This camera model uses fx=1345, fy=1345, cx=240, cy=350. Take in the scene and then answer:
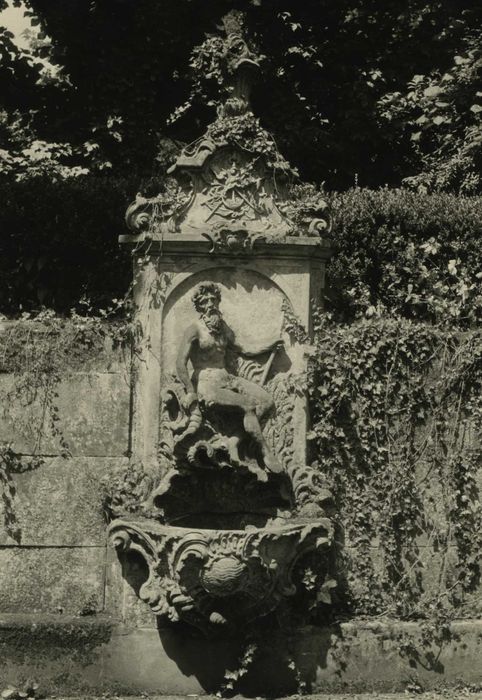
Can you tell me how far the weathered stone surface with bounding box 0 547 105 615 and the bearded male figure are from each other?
1412 mm

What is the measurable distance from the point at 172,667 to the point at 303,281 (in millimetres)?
2794

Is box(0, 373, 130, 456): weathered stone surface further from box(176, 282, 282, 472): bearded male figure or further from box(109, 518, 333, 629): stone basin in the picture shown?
box(109, 518, 333, 629): stone basin

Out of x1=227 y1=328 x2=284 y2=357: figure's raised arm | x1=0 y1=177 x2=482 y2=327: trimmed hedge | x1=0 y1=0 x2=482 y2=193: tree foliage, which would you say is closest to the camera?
x1=227 y1=328 x2=284 y2=357: figure's raised arm

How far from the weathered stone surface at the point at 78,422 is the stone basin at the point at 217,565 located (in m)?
0.73

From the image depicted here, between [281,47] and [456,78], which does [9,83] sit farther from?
[456,78]

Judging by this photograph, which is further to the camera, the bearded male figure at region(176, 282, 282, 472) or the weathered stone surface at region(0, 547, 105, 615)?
the weathered stone surface at region(0, 547, 105, 615)

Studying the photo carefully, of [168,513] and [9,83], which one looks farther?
[9,83]

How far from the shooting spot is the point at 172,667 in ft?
29.9

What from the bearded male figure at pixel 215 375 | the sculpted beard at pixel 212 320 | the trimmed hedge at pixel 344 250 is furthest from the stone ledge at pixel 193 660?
the trimmed hedge at pixel 344 250

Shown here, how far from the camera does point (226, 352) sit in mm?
9266

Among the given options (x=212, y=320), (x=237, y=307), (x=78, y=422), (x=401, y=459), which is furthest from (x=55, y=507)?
(x=401, y=459)

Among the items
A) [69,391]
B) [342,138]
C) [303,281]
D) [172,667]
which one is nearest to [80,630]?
[172,667]

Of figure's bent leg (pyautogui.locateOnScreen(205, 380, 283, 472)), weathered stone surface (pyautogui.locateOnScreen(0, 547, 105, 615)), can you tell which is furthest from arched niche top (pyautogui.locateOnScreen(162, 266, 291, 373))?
weathered stone surface (pyautogui.locateOnScreen(0, 547, 105, 615))

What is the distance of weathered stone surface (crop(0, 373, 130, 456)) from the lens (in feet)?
30.9
